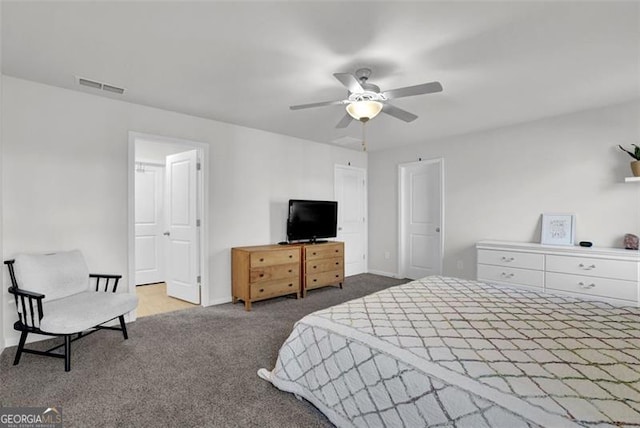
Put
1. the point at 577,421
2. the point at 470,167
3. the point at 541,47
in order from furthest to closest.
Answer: the point at 470,167
the point at 541,47
the point at 577,421

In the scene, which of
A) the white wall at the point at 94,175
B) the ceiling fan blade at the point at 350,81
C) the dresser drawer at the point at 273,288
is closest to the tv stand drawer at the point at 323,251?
the dresser drawer at the point at 273,288

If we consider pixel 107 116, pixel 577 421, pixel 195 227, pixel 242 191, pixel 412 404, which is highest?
pixel 107 116

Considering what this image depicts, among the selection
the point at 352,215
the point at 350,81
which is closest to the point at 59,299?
the point at 350,81

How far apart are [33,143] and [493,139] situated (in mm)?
5357

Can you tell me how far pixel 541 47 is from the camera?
2.28 m

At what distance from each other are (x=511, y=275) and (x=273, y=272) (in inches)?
118

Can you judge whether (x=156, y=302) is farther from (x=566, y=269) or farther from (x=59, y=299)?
(x=566, y=269)

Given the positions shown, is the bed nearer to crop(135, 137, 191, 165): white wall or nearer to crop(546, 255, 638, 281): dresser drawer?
crop(546, 255, 638, 281): dresser drawer

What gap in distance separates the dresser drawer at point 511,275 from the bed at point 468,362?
1.57m

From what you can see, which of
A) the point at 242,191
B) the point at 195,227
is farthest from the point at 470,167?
the point at 195,227

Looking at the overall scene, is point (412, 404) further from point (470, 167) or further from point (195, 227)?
point (470, 167)

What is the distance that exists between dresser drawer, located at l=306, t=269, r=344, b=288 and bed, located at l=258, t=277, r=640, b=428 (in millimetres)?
2308

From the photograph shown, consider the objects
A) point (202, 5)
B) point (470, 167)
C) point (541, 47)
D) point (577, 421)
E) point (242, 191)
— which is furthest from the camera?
point (470, 167)

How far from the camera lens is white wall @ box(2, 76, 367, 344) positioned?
9.23 feet
